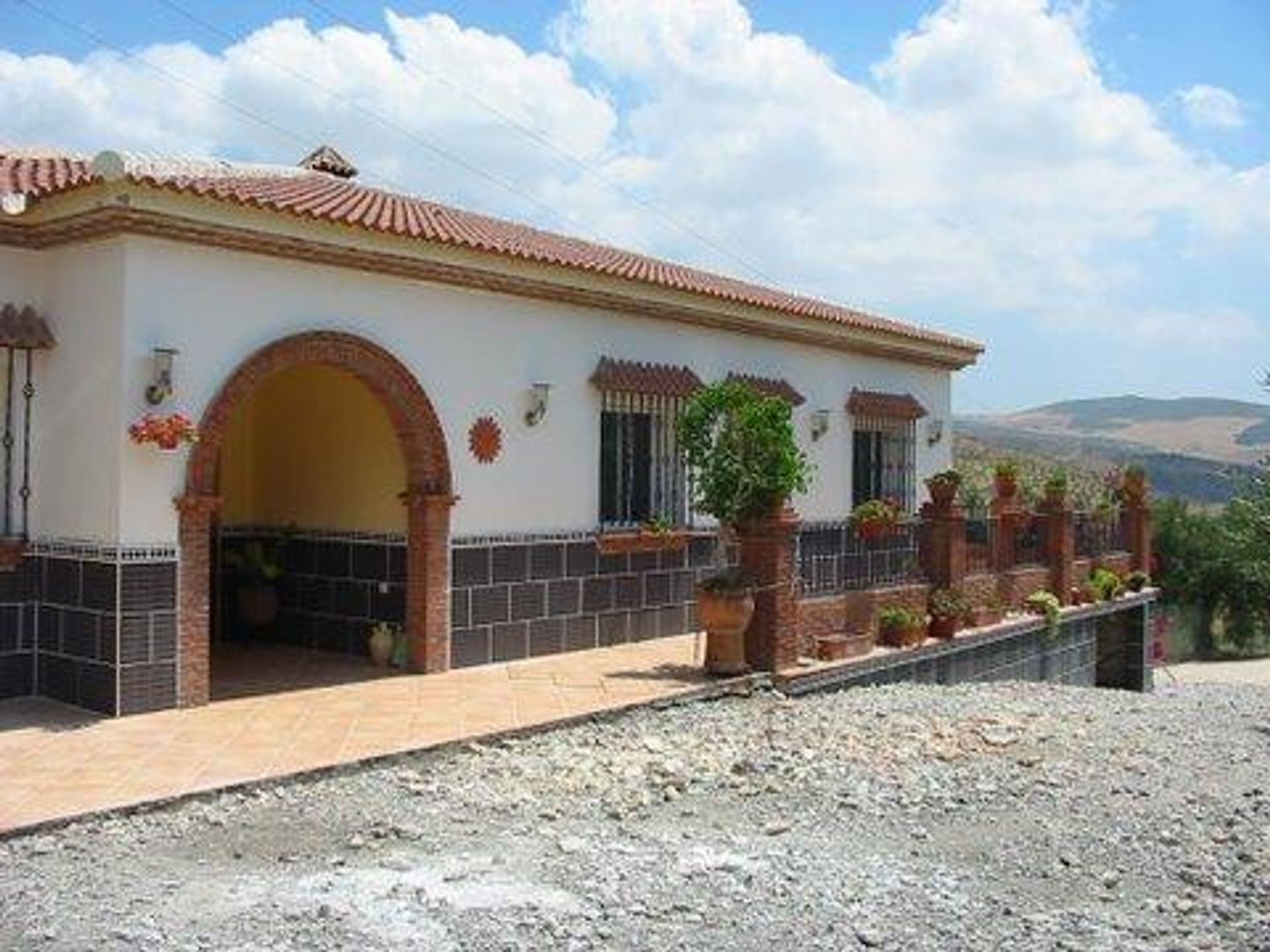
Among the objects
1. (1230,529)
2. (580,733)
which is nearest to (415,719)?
(580,733)

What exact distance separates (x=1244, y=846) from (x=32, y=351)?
852 centimetres

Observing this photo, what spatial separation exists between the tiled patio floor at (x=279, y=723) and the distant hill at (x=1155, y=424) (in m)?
78.5

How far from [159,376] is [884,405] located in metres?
10.4

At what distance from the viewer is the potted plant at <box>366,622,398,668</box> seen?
11398 mm

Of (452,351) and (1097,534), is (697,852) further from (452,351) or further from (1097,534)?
(1097,534)

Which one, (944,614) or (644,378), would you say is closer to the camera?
(644,378)

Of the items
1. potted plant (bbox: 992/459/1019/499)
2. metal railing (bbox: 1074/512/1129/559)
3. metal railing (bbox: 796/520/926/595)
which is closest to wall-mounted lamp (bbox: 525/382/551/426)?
metal railing (bbox: 796/520/926/595)

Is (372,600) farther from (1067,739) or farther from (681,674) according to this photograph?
(1067,739)

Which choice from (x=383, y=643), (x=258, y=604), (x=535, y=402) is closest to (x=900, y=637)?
(x=535, y=402)

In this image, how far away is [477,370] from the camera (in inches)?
453

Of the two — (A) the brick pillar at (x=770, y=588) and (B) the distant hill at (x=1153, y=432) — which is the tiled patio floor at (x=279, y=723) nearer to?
(A) the brick pillar at (x=770, y=588)

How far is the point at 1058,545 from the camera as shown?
1778cm

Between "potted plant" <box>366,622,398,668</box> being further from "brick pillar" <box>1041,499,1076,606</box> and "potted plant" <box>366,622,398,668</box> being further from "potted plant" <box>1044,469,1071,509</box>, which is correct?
"potted plant" <box>1044,469,1071,509</box>

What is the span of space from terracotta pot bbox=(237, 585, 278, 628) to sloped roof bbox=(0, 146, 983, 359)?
374 cm
